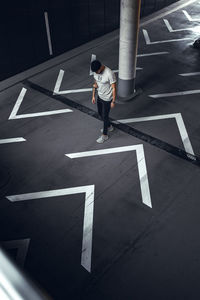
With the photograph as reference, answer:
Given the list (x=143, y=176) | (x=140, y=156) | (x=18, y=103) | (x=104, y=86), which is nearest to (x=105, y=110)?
(x=104, y=86)

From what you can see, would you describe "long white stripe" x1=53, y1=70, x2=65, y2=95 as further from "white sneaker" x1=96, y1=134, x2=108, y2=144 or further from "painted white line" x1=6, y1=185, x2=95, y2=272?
"painted white line" x1=6, y1=185, x2=95, y2=272

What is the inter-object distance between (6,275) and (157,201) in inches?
177

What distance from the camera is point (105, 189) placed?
5543 mm

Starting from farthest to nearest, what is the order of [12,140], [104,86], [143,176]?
[12,140]
[104,86]
[143,176]

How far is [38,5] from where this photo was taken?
8.95 meters

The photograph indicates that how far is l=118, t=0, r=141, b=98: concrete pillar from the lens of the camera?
6699 mm

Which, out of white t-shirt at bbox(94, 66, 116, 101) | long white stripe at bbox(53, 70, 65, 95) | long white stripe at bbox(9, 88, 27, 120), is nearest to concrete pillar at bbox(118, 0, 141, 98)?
white t-shirt at bbox(94, 66, 116, 101)

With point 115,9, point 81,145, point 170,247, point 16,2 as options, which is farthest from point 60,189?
point 115,9

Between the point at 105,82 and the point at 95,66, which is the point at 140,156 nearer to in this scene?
the point at 105,82

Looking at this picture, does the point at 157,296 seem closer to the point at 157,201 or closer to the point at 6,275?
the point at 157,201

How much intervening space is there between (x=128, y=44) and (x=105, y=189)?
394 centimetres

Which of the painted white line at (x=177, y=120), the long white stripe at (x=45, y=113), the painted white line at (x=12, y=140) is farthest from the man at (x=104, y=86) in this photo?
the painted white line at (x=12, y=140)

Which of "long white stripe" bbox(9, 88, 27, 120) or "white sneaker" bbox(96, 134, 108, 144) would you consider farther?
"long white stripe" bbox(9, 88, 27, 120)

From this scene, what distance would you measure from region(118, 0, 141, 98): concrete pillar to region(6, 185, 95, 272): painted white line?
11.7 ft
